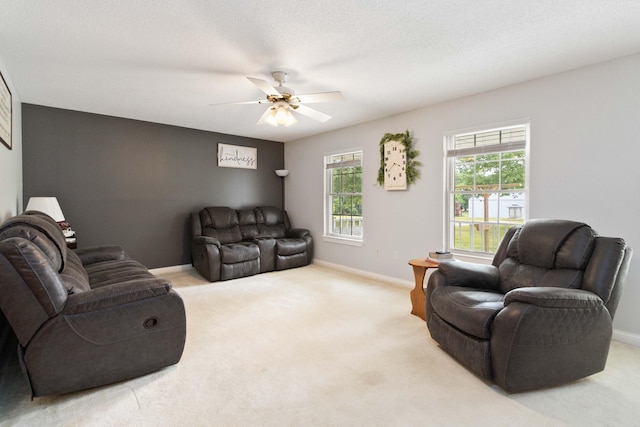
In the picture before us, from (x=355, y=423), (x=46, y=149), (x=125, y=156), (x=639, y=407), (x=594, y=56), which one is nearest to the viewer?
(x=355, y=423)

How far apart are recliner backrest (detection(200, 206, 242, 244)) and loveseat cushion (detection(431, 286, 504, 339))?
3.71 m

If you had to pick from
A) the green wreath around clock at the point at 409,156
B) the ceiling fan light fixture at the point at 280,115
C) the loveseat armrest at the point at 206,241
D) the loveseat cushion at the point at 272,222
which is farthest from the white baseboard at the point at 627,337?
the loveseat cushion at the point at 272,222

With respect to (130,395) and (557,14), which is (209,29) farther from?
(130,395)

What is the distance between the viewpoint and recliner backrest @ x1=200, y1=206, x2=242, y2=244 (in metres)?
5.35

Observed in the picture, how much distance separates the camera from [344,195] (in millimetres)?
5602

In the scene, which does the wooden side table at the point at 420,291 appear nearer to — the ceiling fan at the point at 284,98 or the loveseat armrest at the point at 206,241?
the ceiling fan at the point at 284,98

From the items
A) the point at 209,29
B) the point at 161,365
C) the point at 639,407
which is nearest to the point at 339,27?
the point at 209,29

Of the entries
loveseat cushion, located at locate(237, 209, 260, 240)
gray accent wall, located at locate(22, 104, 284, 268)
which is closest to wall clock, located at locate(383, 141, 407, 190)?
loveseat cushion, located at locate(237, 209, 260, 240)

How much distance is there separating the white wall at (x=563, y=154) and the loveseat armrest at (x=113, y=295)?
3200 mm

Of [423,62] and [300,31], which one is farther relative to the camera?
[423,62]

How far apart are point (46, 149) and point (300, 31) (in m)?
→ 3.91

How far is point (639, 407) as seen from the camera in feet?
6.21

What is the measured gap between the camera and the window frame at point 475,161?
3.36 m

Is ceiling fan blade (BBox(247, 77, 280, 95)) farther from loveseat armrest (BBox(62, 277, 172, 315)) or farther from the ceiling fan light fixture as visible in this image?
loveseat armrest (BBox(62, 277, 172, 315))
